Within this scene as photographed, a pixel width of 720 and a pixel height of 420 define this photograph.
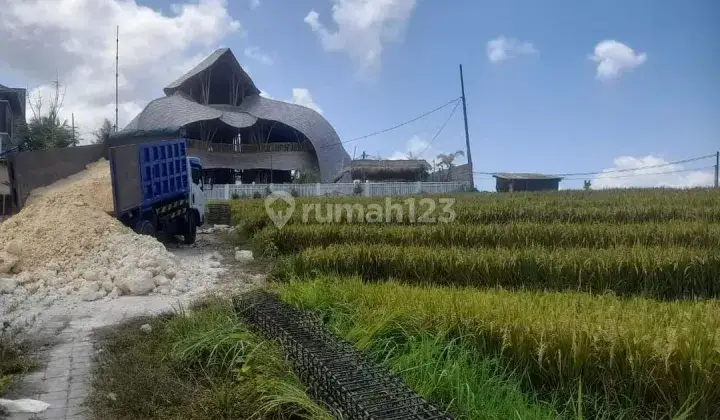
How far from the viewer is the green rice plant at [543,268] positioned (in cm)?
769

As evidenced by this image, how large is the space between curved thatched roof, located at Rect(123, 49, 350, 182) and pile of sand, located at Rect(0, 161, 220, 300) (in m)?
28.3

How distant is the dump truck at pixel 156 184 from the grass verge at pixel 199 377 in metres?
5.91

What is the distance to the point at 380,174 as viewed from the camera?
38.2 meters

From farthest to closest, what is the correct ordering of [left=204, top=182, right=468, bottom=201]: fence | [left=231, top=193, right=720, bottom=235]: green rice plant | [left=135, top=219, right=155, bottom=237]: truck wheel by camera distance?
[left=204, top=182, right=468, bottom=201]: fence
[left=231, top=193, right=720, bottom=235]: green rice plant
[left=135, top=219, right=155, bottom=237]: truck wheel

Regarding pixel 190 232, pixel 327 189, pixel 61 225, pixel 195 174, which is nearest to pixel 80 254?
pixel 61 225

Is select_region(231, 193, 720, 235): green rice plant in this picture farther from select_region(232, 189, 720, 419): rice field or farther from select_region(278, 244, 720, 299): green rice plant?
select_region(278, 244, 720, 299): green rice plant

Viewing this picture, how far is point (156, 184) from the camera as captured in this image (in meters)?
12.2

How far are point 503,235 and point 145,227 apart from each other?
7.26 metres

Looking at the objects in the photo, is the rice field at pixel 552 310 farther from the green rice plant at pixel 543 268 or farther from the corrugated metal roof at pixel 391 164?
the corrugated metal roof at pixel 391 164

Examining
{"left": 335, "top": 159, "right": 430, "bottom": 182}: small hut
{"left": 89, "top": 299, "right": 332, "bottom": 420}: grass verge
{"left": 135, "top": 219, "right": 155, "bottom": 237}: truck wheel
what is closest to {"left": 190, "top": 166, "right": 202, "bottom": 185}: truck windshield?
{"left": 135, "top": 219, "right": 155, "bottom": 237}: truck wheel

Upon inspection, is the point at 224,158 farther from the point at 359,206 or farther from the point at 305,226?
the point at 305,226

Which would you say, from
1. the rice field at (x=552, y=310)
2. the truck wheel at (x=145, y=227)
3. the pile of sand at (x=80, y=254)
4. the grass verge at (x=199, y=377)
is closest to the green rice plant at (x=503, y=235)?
the rice field at (x=552, y=310)

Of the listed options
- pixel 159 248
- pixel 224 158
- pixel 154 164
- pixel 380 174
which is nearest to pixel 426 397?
pixel 159 248

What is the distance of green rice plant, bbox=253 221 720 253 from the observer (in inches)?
386
